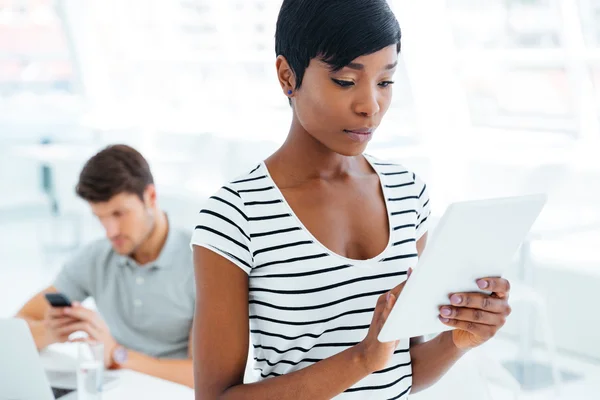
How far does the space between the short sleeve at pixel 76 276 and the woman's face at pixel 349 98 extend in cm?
135

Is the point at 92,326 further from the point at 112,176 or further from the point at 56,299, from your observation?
the point at 112,176

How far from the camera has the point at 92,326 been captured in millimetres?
1926

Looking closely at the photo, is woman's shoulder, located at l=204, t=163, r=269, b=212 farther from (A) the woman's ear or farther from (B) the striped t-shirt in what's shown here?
(A) the woman's ear

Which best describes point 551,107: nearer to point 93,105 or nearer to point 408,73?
point 408,73

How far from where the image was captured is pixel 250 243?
3.55ft

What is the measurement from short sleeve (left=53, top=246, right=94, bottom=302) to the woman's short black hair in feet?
4.50

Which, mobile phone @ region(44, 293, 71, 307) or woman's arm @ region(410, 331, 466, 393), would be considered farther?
mobile phone @ region(44, 293, 71, 307)

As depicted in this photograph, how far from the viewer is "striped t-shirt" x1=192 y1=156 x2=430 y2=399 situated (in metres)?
1.08

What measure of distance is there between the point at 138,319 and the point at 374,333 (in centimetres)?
129

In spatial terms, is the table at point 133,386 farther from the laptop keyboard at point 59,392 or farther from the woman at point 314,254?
the woman at point 314,254

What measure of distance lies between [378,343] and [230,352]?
21cm

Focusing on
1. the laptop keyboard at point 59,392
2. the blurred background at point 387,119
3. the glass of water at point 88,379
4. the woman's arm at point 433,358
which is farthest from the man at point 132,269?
the woman's arm at point 433,358

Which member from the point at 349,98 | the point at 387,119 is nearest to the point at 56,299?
the point at 349,98

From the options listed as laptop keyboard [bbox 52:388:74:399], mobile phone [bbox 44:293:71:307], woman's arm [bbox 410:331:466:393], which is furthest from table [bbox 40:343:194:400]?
woman's arm [bbox 410:331:466:393]
